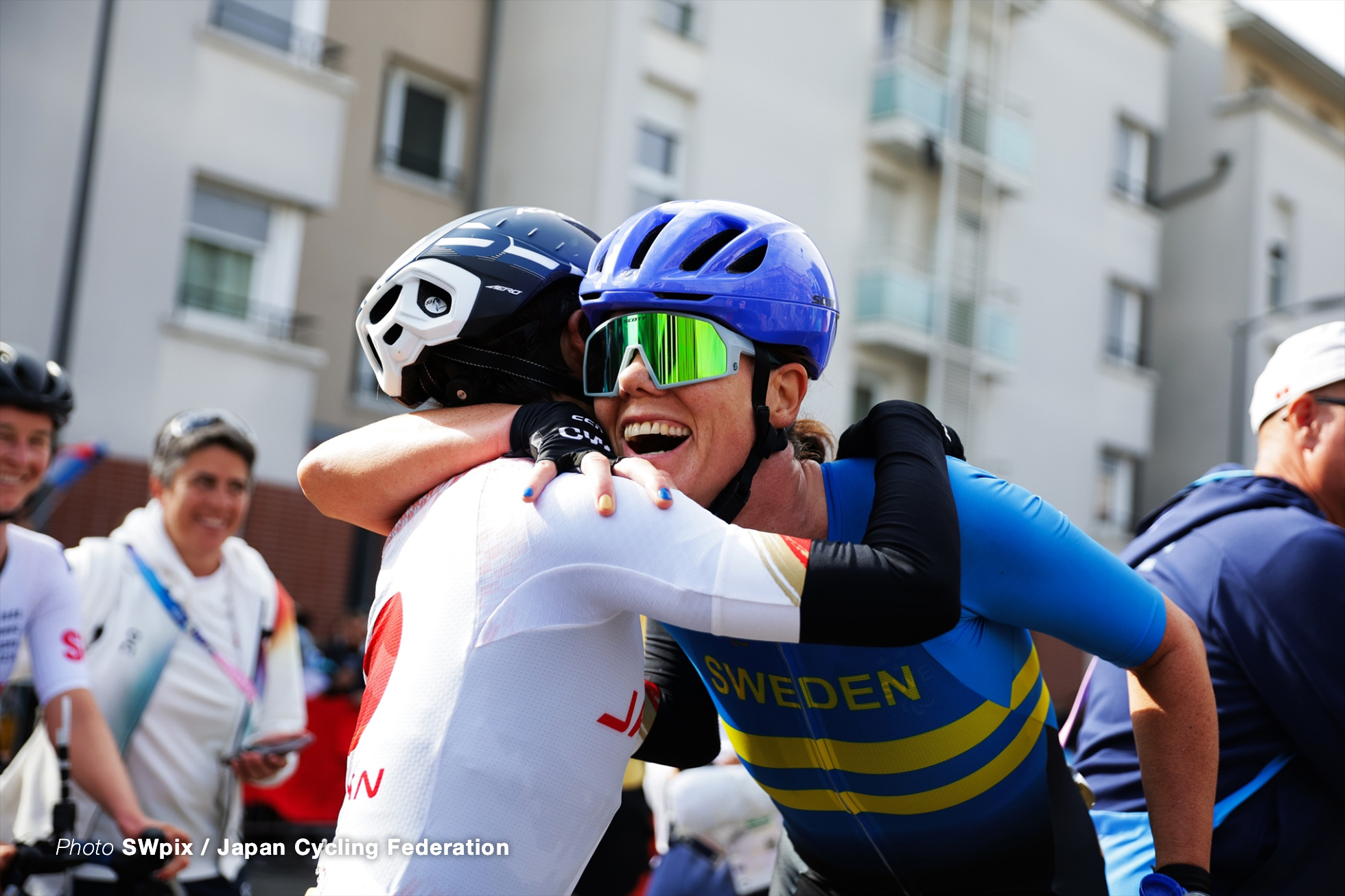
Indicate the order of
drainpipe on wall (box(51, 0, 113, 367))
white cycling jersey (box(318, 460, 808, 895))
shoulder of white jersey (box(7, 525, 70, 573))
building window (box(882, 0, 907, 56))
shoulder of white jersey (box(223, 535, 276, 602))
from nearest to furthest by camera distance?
white cycling jersey (box(318, 460, 808, 895))
shoulder of white jersey (box(7, 525, 70, 573))
shoulder of white jersey (box(223, 535, 276, 602))
drainpipe on wall (box(51, 0, 113, 367))
building window (box(882, 0, 907, 56))

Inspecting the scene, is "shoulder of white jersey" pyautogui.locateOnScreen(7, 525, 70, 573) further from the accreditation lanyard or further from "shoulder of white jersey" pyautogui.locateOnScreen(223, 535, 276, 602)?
"shoulder of white jersey" pyautogui.locateOnScreen(223, 535, 276, 602)

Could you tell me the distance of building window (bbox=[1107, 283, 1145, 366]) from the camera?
24.4 metres

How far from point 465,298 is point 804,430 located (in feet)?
2.96

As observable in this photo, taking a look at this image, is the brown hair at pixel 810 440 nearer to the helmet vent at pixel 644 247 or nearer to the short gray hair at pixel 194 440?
the helmet vent at pixel 644 247

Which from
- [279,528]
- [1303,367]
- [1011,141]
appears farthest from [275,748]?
[1011,141]

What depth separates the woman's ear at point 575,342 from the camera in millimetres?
2430

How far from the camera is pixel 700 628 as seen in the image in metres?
1.89

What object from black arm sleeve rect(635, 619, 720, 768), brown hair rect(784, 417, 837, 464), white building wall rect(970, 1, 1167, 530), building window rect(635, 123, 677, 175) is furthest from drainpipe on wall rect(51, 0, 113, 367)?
white building wall rect(970, 1, 1167, 530)

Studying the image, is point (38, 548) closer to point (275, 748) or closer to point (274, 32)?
point (275, 748)

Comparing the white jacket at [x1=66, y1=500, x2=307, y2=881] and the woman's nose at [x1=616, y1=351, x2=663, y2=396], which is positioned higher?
the woman's nose at [x1=616, y1=351, x2=663, y2=396]

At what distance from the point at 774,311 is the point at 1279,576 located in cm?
138

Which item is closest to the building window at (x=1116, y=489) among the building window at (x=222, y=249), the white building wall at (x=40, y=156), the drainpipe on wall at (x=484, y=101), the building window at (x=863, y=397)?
the building window at (x=863, y=397)

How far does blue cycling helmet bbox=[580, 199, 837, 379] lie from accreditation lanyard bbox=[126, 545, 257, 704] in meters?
2.99

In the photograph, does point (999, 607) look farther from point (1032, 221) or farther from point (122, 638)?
point (1032, 221)
